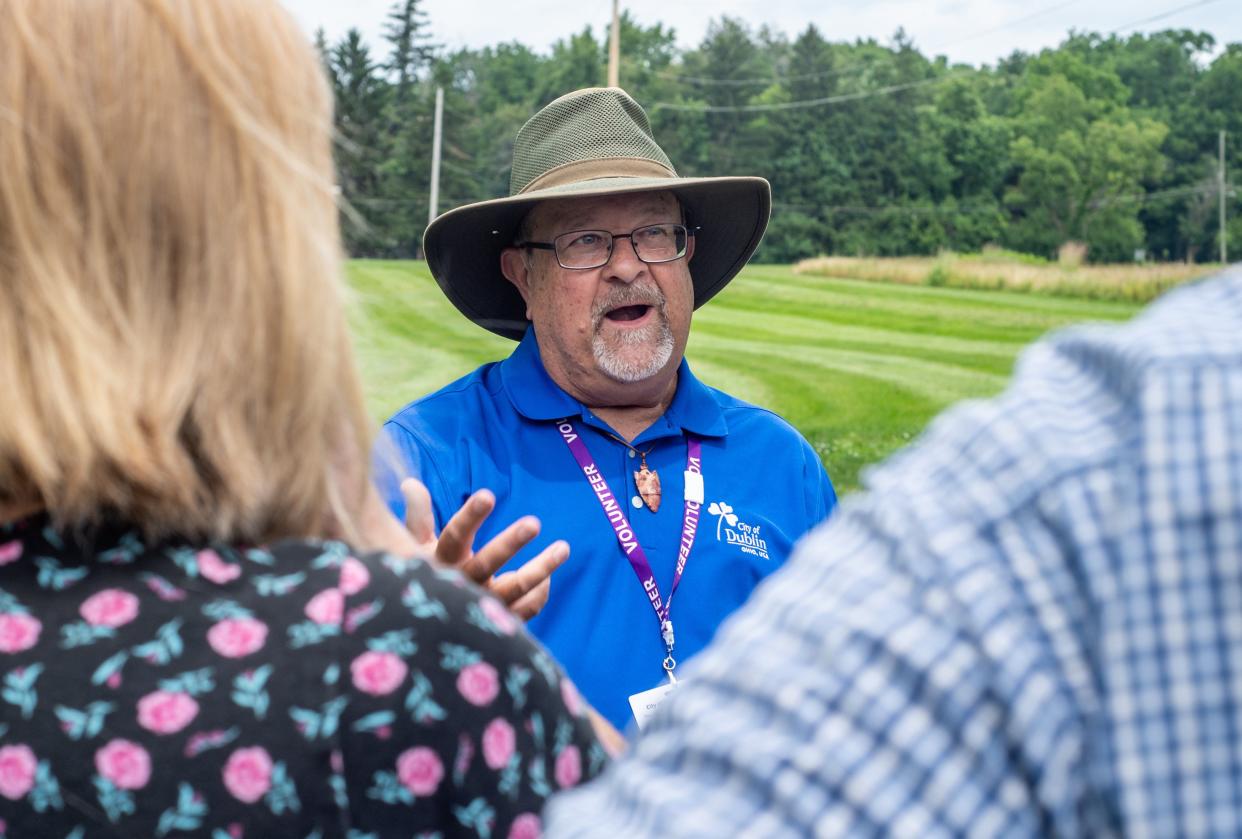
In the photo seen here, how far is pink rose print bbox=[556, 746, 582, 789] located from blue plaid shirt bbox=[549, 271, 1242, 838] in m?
0.39

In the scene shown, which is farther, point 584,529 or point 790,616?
point 584,529

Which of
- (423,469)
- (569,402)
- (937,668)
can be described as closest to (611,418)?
(569,402)

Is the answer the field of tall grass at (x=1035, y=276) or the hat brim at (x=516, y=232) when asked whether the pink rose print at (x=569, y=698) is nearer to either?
the hat brim at (x=516, y=232)

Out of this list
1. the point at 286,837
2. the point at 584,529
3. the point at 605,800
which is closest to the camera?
the point at 605,800

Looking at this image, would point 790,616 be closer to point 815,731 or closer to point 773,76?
point 815,731

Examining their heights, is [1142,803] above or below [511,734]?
above

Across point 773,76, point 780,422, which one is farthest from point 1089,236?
point 780,422

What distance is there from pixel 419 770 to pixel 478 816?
0.22 feet

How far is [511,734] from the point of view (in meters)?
1.03

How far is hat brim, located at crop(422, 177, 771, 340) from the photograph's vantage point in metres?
3.53

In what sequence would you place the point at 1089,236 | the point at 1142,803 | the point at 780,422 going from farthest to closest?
1. the point at 1089,236
2. the point at 780,422
3. the point at 1142,803

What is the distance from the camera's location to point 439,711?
39.2 inches

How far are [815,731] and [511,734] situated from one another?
17.8 inches

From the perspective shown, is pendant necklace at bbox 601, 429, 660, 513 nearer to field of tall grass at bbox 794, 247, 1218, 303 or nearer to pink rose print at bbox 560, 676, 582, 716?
pink rose print at bbox 560, 676, 582, 716
